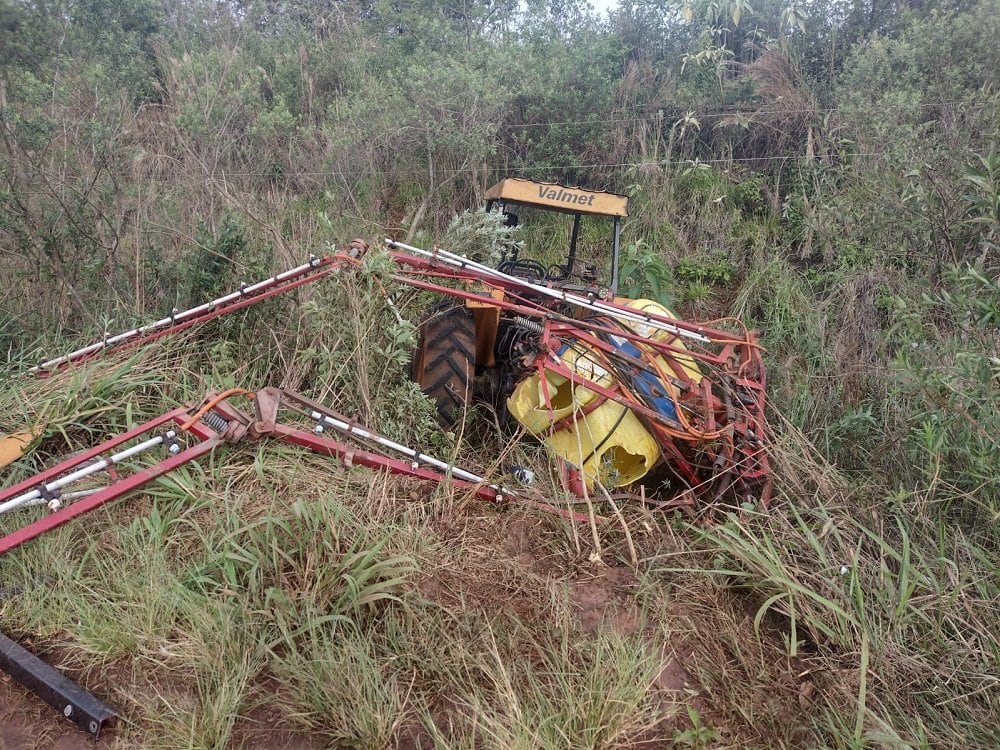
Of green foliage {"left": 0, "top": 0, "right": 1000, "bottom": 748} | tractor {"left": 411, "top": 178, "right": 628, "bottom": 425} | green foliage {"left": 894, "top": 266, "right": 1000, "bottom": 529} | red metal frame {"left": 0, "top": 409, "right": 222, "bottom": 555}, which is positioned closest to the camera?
green foliage {"left": 0, "top": 0, "right": 1000, "bottom": 748}

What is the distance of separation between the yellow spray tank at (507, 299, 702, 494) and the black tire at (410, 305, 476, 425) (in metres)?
0.31

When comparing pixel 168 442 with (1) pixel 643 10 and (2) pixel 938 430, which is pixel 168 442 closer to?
(2) pixel 938 430

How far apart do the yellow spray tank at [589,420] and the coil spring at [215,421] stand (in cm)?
147

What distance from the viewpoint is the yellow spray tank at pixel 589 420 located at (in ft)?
12.5

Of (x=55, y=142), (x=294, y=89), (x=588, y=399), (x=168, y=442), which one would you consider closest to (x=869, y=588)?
(x=588, y=399)

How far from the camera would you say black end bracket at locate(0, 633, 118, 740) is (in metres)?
2.27

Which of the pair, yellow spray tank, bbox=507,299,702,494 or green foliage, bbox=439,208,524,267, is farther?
green foliage, bbox=439,208,524,267

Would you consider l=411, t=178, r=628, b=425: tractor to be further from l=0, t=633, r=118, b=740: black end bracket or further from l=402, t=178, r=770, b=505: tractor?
l=0, t=633, r=118, b=740: black end bracket

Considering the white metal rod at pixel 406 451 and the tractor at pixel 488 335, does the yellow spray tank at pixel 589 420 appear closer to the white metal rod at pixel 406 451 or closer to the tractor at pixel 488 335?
the tractor at pixel 488 335

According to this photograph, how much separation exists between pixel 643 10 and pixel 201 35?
215 inches

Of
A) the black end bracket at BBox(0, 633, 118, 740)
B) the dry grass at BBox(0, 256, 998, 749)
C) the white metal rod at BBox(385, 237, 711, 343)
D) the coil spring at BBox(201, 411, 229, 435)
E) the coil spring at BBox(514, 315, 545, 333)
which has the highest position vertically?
the white metal rod at BBox(385, 237, 711, 343)

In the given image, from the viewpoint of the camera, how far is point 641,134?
25.6 feet

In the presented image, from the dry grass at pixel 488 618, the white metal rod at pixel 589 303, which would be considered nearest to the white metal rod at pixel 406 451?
the dry grass at pixel 488 618

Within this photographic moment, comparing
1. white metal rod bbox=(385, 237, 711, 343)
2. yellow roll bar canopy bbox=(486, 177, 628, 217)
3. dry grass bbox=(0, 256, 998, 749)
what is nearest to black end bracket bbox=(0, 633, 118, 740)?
dry grass bbox=(0, 256, 998, 749)
